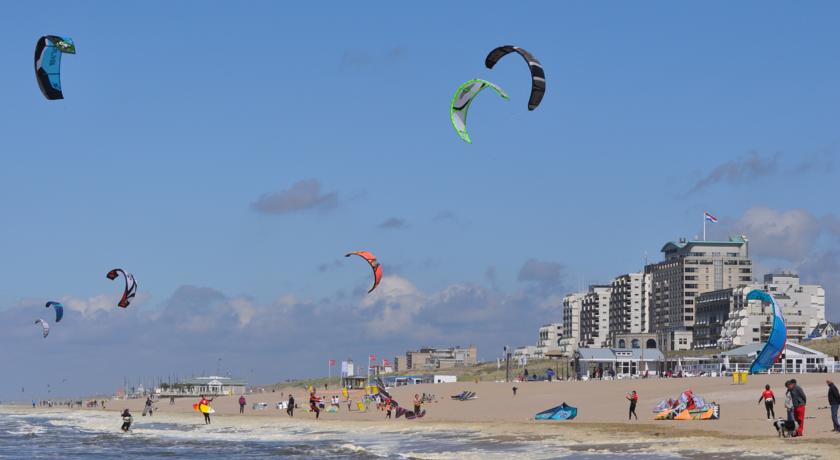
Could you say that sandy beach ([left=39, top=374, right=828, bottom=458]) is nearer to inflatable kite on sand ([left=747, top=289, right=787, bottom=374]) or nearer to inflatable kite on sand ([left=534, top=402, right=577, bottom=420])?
inflatable kite on sand ([left=534, top=402, right=577, bottom=420])

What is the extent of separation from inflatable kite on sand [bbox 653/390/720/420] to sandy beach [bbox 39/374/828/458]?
1.19 feet

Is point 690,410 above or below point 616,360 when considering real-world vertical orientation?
below

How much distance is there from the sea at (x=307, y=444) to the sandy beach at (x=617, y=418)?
25.3 inches

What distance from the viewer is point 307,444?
103 feet

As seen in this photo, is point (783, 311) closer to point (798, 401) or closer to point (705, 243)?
point (705, 243)

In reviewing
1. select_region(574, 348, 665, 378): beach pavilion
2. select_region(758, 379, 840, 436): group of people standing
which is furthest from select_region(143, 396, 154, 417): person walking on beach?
select_region(758, 379, 840, 436): group of people standing

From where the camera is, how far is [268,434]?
3738cm

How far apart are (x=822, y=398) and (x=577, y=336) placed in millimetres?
141154

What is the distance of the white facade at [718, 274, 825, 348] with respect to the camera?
12488 cm

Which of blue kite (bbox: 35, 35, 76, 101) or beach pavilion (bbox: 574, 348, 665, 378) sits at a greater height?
blue kite (bbox: 35, 35, 76, 101)

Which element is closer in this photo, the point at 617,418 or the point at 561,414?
the point at 617,418

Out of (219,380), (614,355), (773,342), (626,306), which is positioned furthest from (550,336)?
(773,342)

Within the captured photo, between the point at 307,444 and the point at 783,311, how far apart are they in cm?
11705

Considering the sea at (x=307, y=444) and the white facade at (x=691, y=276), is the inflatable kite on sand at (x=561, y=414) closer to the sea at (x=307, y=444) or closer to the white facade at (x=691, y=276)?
the sea at (x=307, y=444)
